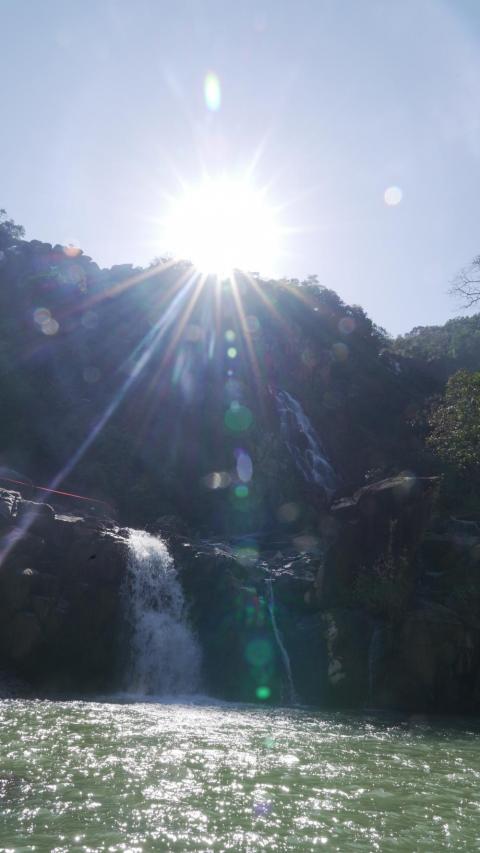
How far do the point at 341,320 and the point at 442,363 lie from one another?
425 inches

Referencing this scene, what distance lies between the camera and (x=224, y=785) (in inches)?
368

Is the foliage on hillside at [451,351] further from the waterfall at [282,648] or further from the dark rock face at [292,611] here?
the waterfall at [282,648]

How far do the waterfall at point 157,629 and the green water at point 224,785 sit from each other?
4.99 metres

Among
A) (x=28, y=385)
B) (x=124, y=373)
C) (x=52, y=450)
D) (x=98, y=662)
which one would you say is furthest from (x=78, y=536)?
(x=124, y=373)

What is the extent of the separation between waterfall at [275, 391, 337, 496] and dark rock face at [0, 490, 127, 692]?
2027 cm

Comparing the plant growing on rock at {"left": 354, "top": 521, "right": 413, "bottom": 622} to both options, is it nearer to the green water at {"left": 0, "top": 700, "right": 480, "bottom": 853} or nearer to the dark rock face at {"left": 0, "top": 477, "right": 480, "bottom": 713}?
the dark rock face at {"left": 0, "top": 477, "right": 480, "bottom": 713}

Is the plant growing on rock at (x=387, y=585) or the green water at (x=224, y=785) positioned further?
the plant growing on rock at (x=387, y=585)

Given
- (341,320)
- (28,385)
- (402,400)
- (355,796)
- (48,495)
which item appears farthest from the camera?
(341,320)

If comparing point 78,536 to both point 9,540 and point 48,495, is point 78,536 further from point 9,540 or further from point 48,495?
point 48,495

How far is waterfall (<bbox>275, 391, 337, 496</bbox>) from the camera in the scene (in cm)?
4044

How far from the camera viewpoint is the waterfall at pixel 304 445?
1592 inches

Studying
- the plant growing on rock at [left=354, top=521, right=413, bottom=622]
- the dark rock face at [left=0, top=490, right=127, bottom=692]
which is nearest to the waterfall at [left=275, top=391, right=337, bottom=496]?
the plant growing on rock at [left=354, top=521, right=413, bottom=622]

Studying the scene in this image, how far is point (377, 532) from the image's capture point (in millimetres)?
22391

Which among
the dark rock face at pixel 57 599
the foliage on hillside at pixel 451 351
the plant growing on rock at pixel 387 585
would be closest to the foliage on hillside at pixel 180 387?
the foliage on hillside at pixel 451 351
